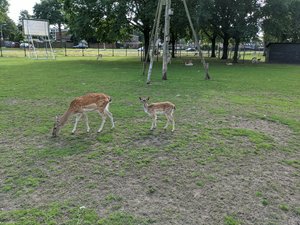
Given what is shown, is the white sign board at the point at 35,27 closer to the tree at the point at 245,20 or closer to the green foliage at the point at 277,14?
the tree at the point at 245,20

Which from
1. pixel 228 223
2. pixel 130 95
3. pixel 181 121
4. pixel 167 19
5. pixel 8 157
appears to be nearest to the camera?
pixel 228 223

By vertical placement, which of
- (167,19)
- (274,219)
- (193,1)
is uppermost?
(193,1)

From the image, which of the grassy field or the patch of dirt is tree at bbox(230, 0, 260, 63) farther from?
the patch of dirt

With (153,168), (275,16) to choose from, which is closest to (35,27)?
(275,16)

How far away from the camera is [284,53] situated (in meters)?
31.9

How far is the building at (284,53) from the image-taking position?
102 feet

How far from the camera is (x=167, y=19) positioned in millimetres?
14656

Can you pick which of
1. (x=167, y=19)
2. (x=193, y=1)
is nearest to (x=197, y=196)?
(x=167, y=19)

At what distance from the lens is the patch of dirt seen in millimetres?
6461

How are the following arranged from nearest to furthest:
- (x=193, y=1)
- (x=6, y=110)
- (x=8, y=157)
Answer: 1. (x=8, y=157)
2. (x=6, y=110)
3. (x=193, y=1)

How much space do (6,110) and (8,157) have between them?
3.77 meters

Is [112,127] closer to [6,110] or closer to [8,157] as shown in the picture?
[8,157]

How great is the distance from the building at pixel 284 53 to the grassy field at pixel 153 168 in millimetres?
25363

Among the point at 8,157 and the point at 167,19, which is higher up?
the point at 167,19
